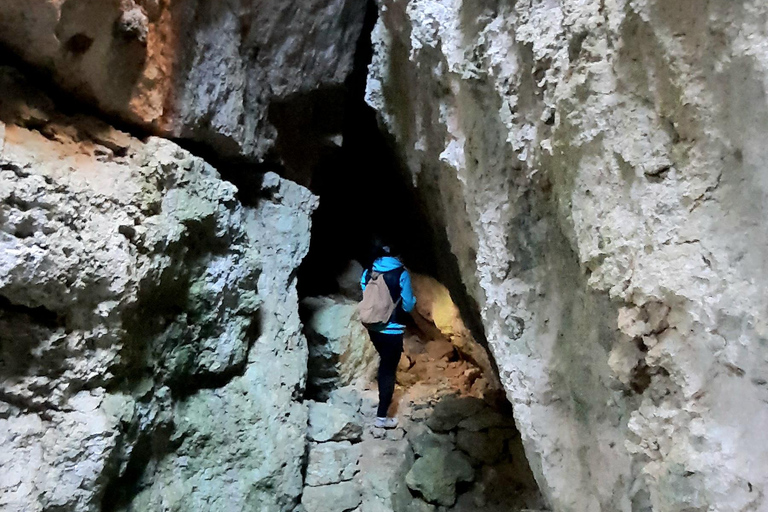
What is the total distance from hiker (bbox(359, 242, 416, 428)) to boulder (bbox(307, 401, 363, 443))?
0.21 metres

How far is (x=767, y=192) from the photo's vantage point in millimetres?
825

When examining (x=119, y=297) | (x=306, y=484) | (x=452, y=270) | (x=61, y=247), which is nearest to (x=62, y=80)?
(x=61, y=247)

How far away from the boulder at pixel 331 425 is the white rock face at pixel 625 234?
1588mm

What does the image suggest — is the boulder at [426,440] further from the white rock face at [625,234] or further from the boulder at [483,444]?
the white rock face at [625,234]

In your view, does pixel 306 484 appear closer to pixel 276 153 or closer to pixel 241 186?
pixel 241 186

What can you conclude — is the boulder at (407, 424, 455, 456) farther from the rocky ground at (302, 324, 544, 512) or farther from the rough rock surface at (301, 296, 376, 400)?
the rough rock surface at (301, 296, 376, 400)

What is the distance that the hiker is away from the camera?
3.28 metres

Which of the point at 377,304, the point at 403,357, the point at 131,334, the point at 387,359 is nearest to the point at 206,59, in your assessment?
the point at 131,334

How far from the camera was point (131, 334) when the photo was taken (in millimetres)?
2141

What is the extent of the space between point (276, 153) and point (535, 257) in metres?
2.05

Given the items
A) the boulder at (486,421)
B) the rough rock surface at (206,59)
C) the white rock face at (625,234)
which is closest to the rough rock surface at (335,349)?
the boulder at (486,421)

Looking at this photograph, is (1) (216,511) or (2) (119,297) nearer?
(2) (119,297)

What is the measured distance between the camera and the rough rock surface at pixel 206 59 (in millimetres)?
2018

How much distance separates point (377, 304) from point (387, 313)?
0.08 meters
